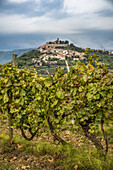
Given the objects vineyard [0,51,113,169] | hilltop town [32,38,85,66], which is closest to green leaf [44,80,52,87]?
vineyard [0,51,113,169]

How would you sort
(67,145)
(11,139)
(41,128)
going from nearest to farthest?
(67,145)
(41,128)
(11,139)

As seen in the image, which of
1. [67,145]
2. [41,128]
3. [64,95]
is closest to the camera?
[64,95]

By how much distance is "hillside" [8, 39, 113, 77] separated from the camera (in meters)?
86.3

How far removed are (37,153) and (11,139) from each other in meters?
1.13

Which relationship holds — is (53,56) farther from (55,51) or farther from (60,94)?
(60,94)

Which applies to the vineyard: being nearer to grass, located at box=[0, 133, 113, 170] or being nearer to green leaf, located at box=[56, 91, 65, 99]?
green leaf, located at box=[56, 91, 65, 99]

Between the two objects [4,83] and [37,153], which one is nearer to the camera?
[37,153]

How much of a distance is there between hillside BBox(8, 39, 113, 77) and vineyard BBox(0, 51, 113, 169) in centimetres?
7548

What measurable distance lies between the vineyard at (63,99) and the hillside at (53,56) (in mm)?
75481

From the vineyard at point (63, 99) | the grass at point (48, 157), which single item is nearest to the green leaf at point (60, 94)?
the vineyard at point (63, 99)

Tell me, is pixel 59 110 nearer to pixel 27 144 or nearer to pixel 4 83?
pixel 27 144

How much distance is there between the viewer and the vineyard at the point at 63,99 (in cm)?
332

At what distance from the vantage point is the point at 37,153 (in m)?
3.99

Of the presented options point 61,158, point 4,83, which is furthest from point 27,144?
point 4,83
